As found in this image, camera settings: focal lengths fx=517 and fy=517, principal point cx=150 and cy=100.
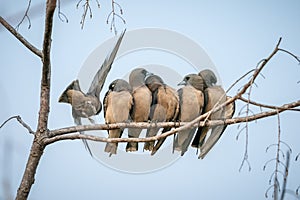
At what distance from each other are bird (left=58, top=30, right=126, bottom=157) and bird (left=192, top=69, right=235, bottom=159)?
825mm

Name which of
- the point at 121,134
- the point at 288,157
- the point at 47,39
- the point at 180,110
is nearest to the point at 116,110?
the point at 121,134

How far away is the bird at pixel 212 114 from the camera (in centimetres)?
406

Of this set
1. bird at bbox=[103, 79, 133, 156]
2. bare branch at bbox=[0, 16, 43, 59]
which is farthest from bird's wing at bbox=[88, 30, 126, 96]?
bare branch at bbox=[0, 16, 43, 59]

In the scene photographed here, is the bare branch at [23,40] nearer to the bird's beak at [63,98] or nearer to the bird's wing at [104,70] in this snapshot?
the bird's wing at [104,70]

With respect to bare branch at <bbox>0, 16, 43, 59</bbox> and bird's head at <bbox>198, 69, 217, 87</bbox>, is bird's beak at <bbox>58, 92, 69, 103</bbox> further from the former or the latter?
bird's head at <bbox>198, 69, 217, 87</bbox>

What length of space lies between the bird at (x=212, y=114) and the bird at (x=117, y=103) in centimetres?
61

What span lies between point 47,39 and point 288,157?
→ 137 centimetres

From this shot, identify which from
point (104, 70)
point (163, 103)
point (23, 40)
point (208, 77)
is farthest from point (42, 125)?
point (208, 77)

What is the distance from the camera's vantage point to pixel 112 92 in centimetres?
442

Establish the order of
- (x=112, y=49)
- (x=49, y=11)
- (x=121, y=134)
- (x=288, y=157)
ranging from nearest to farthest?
1. (x=288, y=157)
2. (x=49, y=11)
3. (x=112, y=49)
4. (x=121, y=134)

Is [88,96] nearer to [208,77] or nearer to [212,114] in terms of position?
[212,114]

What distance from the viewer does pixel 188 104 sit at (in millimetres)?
4262

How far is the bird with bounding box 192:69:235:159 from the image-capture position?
13.3 ft

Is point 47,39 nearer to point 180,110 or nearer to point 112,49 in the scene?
point 112,49
